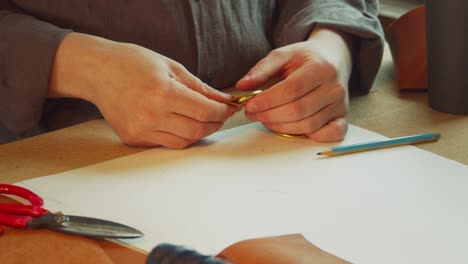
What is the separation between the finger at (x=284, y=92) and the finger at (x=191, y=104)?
1.9 inches

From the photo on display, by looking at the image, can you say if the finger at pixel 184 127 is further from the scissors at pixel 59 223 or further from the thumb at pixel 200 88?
the scissors at pixel 59 223

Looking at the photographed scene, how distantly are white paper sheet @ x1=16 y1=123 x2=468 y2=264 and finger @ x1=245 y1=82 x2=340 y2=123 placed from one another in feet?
0.09

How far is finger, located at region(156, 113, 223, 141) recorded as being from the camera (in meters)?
0.85

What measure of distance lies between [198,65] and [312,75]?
0.20 meters

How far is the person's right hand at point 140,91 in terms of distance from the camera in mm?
840

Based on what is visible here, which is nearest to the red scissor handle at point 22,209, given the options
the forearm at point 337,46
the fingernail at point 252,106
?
the fingernail at point 252,106

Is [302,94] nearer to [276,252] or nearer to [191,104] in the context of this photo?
[191,104]

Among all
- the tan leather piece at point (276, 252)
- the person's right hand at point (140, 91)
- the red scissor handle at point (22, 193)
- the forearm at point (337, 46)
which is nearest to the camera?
the tan leather piece at point (276, 252)

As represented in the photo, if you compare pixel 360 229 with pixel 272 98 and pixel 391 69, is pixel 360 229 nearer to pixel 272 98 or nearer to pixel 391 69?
pixel 272 98

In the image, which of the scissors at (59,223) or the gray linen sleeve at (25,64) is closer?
the scissors at (59,223)

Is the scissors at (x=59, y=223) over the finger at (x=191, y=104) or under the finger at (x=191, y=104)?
under

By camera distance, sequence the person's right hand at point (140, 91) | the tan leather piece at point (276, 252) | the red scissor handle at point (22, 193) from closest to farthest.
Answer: the tan leather piece at point (276, 252) → the red scissor handle at point (22, 193) → the person's right hand at point (140, 91)

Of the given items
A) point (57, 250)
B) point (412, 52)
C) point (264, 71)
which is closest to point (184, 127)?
point (264, 71)

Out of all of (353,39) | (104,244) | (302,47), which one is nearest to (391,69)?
(353,39)
